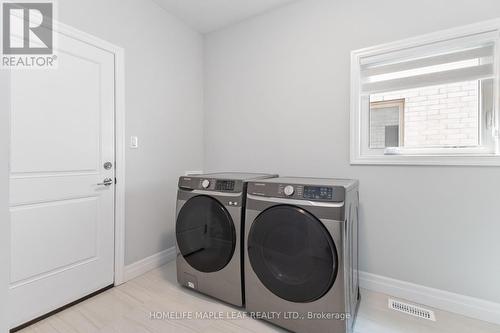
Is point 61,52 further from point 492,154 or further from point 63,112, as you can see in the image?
point 492,154

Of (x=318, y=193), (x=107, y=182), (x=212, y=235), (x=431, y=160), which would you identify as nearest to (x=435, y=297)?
(x=431, y=160)

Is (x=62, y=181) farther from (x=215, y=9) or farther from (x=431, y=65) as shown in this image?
(x=431, y=65)

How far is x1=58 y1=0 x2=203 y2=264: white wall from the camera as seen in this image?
203 centimetres

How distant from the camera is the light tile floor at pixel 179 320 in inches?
58.9

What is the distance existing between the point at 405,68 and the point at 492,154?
2.76 ft

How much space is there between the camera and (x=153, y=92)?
2322 millimetres

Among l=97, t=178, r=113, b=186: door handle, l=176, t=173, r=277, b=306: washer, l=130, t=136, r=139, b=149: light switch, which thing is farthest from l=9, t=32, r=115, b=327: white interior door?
l=176, t=173, r=277, b=306: washer

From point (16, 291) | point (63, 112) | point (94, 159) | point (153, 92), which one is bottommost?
point (16, 291)

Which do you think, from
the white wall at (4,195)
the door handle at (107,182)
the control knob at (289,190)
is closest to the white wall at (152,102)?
the door handle at (107,182)

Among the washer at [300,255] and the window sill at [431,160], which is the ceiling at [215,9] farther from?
the washer at [300,255]

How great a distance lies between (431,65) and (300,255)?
1705 millimetres

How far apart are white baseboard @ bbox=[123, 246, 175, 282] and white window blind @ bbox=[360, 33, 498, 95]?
7.93ft

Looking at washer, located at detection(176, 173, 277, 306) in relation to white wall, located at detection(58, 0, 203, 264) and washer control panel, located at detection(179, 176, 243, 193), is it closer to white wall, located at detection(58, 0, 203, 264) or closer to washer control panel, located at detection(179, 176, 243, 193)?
washer control panel, located at detection(179, 176, 243, 193)

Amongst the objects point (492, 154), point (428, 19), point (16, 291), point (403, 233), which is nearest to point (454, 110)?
point (492, 154)
